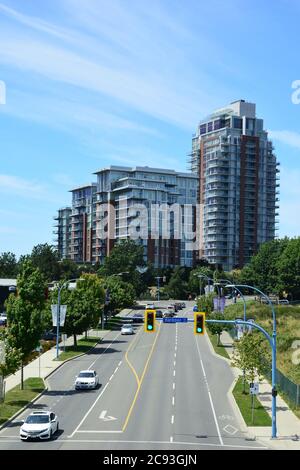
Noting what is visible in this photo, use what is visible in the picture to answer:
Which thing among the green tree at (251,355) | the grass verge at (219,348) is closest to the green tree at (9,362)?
the green tree at (251,355)

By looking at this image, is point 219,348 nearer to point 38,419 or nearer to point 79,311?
point 79,311

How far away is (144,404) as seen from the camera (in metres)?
47.4

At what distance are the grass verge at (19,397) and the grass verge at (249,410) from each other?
46.6 ft

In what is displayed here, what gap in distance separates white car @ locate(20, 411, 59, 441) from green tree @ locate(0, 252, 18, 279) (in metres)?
131

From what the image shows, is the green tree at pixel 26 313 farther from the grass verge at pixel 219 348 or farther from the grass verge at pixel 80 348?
the grass verge at pixel 219 348

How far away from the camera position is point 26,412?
148 feet

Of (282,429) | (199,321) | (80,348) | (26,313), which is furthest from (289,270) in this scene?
(199,321)

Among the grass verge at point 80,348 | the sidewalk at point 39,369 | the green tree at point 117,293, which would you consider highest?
the green tree at point 117,293

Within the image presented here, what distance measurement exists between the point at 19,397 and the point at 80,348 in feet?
99.4

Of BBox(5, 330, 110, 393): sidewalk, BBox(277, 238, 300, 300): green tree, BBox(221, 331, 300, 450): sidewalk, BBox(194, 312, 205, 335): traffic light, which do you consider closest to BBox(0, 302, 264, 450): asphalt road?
BBox(221, 331, 300, 450): sidewalk

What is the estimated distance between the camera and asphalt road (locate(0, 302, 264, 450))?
36.3 m

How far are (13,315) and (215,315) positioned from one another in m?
37.0

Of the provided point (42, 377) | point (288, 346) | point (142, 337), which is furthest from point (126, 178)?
point (42, 377)

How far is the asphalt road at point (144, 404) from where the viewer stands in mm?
36281
